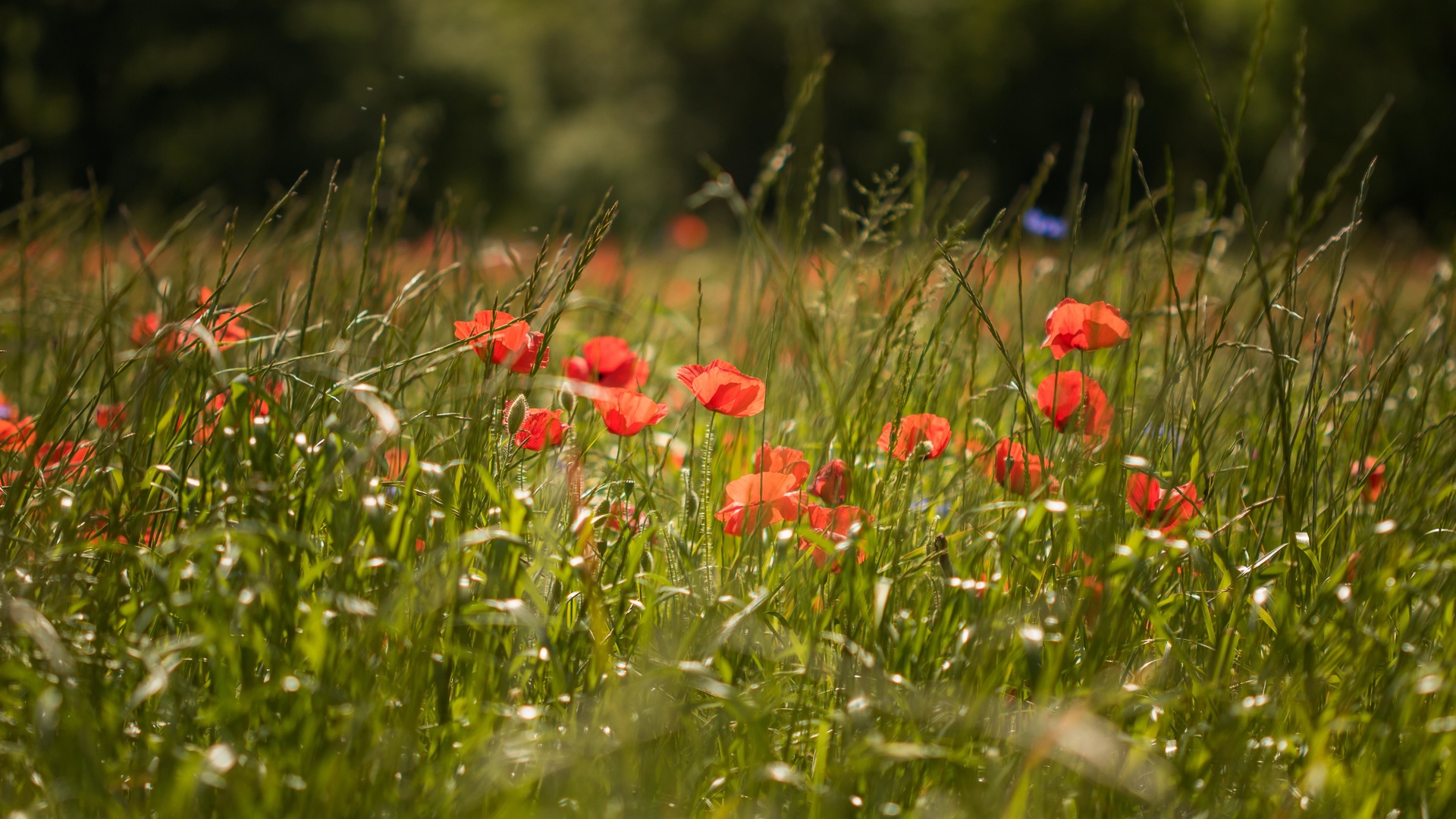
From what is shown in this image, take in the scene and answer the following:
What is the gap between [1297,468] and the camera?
1165mm

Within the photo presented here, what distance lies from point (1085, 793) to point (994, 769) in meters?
0.10

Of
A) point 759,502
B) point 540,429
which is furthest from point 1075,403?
point 540,429

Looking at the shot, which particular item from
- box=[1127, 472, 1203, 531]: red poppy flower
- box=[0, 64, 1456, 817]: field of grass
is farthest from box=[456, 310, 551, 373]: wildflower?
box=[1127, 472, 1203, 531]: red poppy flower

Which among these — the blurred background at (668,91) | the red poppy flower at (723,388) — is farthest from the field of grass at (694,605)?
the blurred background at (668,91)

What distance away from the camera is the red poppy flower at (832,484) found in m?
1.15

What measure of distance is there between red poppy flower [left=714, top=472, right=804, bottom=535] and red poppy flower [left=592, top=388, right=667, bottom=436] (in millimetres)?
125

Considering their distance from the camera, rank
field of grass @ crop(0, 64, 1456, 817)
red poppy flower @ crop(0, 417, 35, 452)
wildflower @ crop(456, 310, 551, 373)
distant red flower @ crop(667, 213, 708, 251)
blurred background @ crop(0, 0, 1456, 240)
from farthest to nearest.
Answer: blurred background @ crop(0, 0, 1456, 240), distant red flower @ crop(667, 213, 708, 251), red poppy flower @ crop(0, 417, 35, 452), wildflower @ crop(456, 310, 551, 373), field of grass @ crop(0, 64, 1456, 817)

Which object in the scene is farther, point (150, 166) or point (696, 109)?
point (696, 109)

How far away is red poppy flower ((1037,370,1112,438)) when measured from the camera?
116cm

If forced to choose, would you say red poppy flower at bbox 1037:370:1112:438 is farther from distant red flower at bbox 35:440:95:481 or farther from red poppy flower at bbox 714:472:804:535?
distant red flower at bbox 35:440:95:481

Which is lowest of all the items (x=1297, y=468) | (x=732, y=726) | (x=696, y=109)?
(x=696, y=109)

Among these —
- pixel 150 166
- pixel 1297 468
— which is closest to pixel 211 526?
pixel 1297 468

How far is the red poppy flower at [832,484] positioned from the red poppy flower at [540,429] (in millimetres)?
307

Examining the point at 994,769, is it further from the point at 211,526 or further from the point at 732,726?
the point at 211,526
